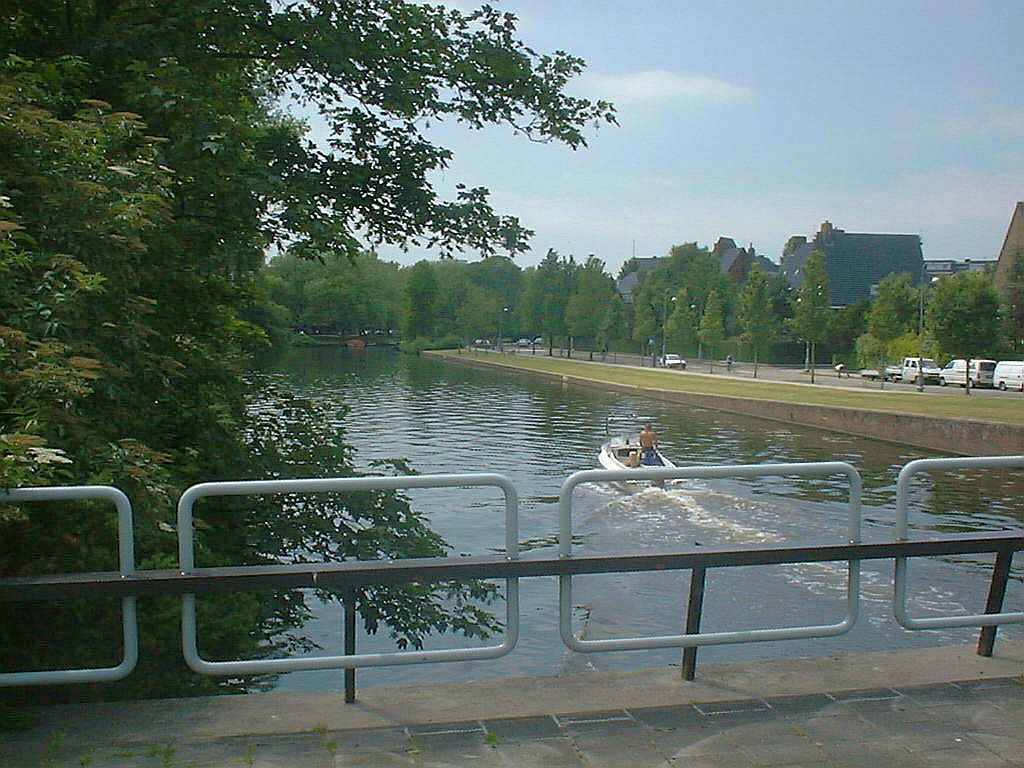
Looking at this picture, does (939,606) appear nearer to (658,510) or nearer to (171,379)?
(658,510)

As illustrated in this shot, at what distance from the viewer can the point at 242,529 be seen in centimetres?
938

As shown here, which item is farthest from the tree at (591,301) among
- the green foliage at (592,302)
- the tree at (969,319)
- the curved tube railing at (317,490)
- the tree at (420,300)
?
the curved tube railing at (317,490)

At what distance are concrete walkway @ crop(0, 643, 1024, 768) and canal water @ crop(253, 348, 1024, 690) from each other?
4.10ft

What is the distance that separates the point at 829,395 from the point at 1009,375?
12.2m

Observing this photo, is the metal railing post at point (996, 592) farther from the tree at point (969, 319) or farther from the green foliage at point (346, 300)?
the green foliage at point (346, 300)

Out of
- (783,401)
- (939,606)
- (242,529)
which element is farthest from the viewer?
(783,401)

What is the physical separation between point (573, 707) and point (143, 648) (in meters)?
2.89

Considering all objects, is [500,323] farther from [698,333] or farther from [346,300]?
[698,333]

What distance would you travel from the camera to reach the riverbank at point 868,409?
118ft

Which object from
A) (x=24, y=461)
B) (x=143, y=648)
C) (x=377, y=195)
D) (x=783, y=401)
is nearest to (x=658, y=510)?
(x=377, y=195)

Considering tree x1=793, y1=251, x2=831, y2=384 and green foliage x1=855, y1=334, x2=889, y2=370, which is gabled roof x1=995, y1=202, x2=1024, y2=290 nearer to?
green foliage x1=855, y1=334, x2=889, y2=370

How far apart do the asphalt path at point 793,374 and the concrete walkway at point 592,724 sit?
163 feet

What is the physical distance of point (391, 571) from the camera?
464 cm

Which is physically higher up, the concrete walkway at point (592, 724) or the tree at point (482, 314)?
the tree at point (482, 314)
